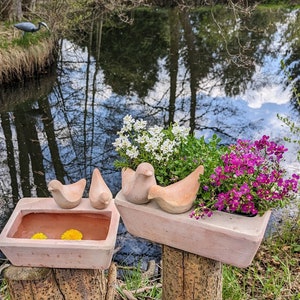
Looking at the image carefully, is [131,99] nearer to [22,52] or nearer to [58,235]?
[22,52]

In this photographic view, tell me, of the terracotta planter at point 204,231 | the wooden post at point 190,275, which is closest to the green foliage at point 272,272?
the wooden post at point 190,275

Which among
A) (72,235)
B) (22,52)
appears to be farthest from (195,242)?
(22,52)

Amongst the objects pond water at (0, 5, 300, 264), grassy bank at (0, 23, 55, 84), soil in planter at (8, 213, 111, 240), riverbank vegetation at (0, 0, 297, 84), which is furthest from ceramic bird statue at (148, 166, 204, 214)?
grassy bank at (0, 23, 55, 84)

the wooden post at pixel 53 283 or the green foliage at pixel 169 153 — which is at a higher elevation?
the green foliage at pixel 169 153

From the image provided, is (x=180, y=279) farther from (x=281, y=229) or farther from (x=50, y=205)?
(x=281, y=229)

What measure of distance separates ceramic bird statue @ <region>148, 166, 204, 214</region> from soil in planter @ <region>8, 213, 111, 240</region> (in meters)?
0.31

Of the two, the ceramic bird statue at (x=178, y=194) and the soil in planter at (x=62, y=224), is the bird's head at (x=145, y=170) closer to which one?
the ceramic bird statue at (x=178, y=194)

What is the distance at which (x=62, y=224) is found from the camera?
1.67 meters

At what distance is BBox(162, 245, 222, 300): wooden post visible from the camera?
1579 millimetres

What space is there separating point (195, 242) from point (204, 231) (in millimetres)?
81

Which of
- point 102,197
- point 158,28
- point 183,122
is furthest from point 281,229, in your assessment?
point 158,28

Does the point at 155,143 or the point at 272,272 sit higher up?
the point at 155,143

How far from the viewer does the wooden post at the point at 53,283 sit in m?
1.56

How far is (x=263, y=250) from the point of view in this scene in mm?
3004
